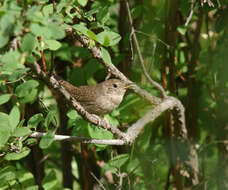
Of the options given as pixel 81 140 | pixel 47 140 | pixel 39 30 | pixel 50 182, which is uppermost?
pixel 39 30

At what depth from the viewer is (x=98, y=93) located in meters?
3.79

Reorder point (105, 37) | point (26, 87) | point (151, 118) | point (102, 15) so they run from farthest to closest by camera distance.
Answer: point (151, 118) → point (102, 15) → point (105, 37) → point (26, 87)

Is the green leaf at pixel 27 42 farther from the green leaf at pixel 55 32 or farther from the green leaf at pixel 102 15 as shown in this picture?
the green leaf at pixel 102 15

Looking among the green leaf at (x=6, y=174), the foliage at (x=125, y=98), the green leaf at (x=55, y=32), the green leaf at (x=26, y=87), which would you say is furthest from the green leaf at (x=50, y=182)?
the green leaf at (x=55, y=32)

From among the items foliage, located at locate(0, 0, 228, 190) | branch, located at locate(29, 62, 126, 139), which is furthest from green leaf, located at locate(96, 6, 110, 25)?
branch, located at locate(29, 62, 126, 139)

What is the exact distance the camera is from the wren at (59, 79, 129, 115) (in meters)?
3.63

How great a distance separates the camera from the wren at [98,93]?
3.63 meters

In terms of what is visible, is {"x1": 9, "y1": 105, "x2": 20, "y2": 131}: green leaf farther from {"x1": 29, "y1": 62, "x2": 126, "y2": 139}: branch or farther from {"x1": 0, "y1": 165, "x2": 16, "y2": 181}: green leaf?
{"x1": 0, "y1": 165, "x2": 16, "y2": 181}: green leaf

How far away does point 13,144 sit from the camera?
2.23m

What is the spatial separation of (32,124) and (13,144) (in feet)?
0.59

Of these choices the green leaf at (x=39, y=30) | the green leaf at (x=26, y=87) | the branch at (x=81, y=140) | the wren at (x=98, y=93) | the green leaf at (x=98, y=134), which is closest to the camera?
the green leaf at (x=39, y=30)

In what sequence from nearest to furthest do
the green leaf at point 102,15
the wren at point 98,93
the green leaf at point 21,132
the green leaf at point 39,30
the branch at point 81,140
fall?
the green leaf at point 39,30 < the green leaf at point 21,132 < the branch at point 81,140 < the green leaf at point 102,15 < the wren at point 98,93

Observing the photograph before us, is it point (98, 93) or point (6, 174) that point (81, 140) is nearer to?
point (6, 174)

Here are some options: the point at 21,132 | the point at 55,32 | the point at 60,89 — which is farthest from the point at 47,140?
the point at 55,32
